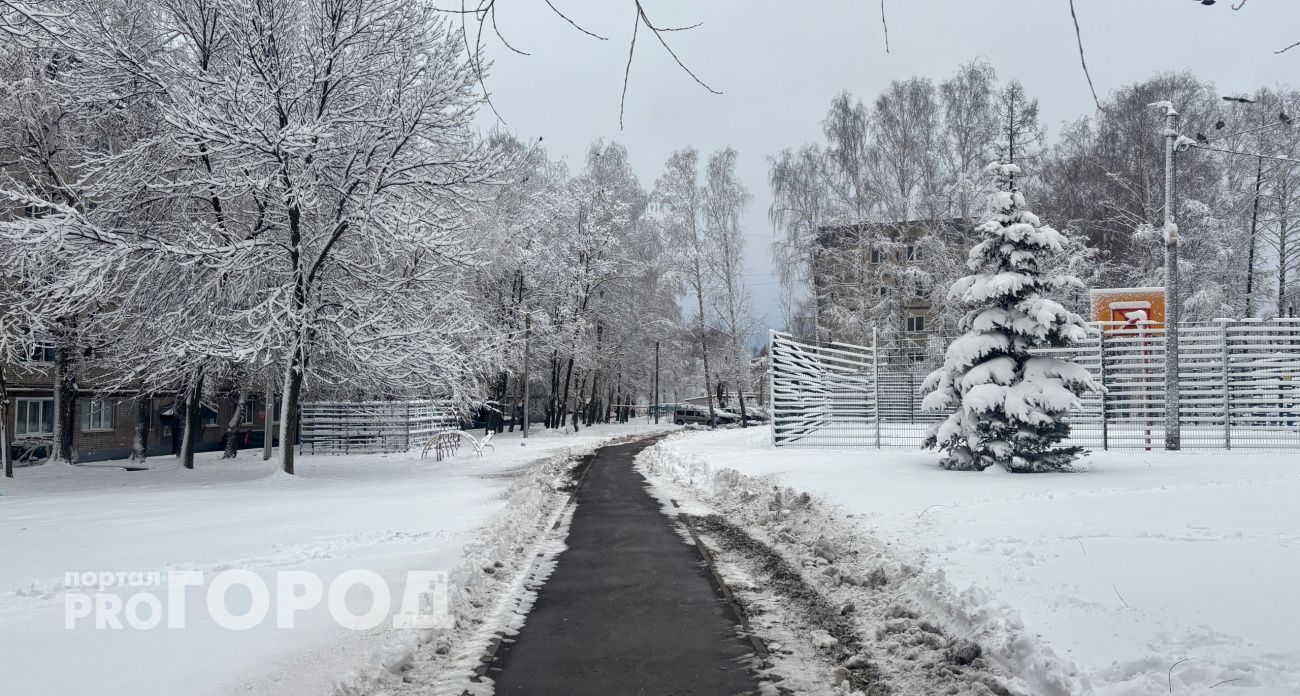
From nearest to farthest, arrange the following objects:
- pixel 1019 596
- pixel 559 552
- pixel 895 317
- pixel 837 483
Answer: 1. pixel 1019 596
2. pixel 559 552
3. pixel 837 483
4. pixel 895 317

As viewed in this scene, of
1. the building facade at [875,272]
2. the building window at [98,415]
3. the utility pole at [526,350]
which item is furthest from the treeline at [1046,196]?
the building window at [98,415]

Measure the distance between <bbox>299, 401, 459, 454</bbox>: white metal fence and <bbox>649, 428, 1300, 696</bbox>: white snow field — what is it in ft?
65.7

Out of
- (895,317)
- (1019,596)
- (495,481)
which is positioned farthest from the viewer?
(895,317)

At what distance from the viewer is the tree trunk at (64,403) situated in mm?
22422

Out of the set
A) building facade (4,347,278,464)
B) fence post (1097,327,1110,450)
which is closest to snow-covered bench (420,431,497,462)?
building facade (4,347,278,464)

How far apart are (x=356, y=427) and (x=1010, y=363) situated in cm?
2295

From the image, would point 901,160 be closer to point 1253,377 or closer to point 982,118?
point 982,118

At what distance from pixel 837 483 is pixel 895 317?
22.8m

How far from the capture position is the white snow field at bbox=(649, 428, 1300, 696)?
4.38m

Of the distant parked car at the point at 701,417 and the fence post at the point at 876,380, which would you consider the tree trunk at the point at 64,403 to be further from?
the distant parked car at the point at 701,417

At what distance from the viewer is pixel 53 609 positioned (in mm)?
6141

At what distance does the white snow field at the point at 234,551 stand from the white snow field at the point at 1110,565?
13.0 feet

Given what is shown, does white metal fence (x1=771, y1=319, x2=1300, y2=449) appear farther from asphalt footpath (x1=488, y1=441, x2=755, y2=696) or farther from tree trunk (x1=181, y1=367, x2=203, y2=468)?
tree trunk (x1=181, y1=367, x2=203, y2=468)

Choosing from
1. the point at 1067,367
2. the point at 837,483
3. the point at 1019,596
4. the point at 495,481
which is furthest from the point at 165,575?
the point at 1067,367
